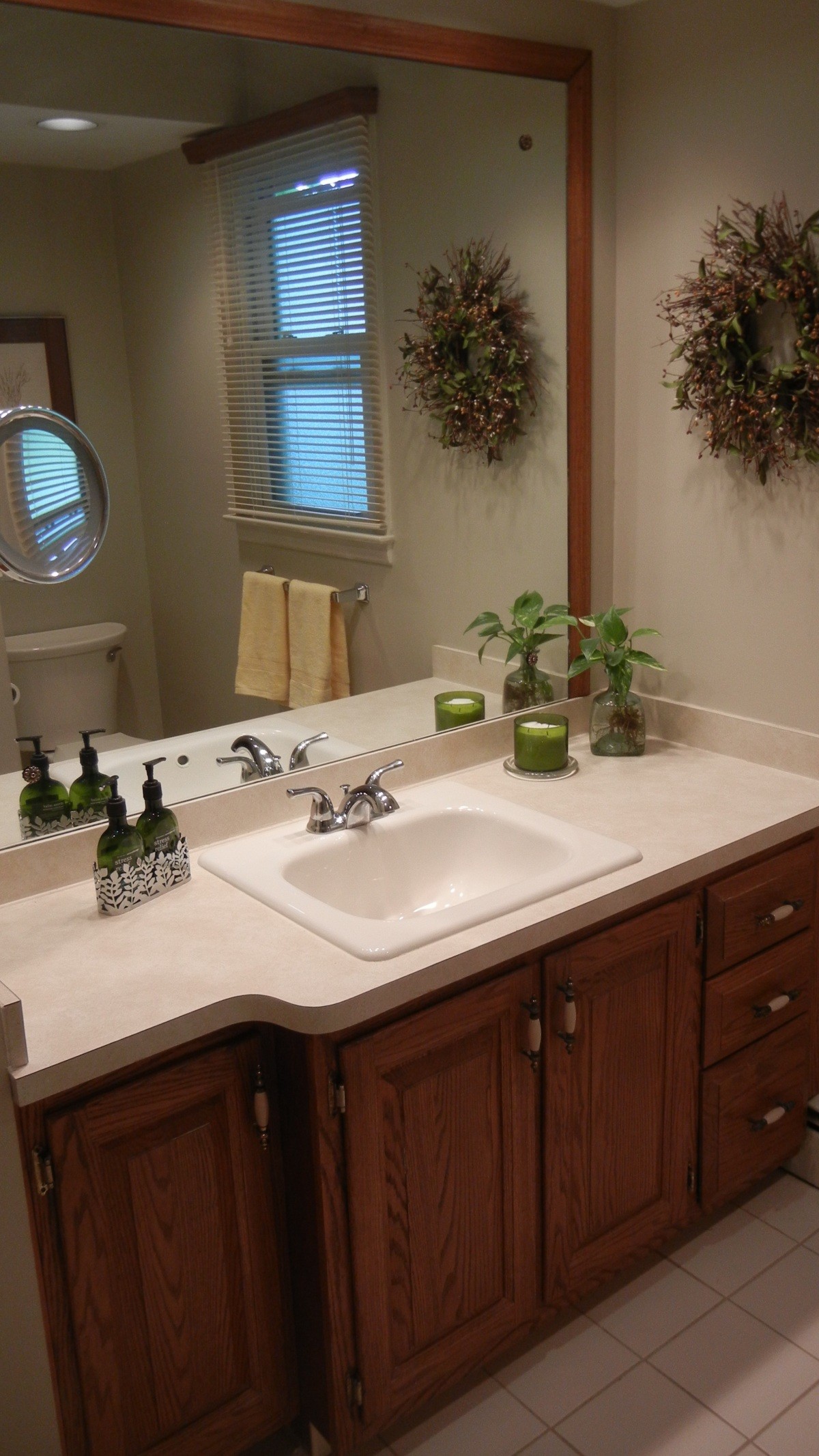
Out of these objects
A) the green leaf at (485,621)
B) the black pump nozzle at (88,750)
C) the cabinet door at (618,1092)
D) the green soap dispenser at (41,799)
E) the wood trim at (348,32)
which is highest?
the wood trim at (348,32)

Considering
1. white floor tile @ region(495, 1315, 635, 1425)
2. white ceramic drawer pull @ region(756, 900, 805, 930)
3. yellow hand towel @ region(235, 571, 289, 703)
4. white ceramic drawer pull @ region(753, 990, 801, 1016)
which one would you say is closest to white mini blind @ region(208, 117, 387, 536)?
yellow hand towel @ region(235, 571, 289, 703)

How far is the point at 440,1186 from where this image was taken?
5.88 ft

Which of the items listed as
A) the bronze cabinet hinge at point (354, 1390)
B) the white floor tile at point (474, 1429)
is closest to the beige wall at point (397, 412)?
the bronze cabinet hinge at point (354, 1390)

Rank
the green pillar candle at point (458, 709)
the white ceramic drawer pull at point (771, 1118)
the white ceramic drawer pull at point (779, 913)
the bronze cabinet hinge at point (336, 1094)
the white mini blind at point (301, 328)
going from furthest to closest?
1. the green pillar candle at point (458, 709)
2. the white ceramic drawer pull at point (771, 1118)
3. the white ceramic drawer pull at point (779, 913)
4. the white mini blind at point (301, 328)
5. the bronze cabinet hinge at point (336, 1094)

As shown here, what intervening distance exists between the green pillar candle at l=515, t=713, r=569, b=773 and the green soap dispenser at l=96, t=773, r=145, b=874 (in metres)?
0.85

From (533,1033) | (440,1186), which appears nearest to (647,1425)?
(440,1186)

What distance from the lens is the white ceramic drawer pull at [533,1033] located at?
1828mm

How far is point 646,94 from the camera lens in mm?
2305

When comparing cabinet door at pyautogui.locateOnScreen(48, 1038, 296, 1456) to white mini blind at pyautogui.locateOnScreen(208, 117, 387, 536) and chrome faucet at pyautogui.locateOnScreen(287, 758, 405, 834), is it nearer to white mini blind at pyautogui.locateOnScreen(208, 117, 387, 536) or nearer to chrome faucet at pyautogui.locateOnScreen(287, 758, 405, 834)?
chrome faucet at pyautogui.locateOnScreen(287, 758, 405, 834)

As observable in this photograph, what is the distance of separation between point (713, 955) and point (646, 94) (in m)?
1.60

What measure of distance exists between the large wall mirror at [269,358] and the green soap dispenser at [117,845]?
0.18m

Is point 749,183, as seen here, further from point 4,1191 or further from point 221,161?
point 4,1191

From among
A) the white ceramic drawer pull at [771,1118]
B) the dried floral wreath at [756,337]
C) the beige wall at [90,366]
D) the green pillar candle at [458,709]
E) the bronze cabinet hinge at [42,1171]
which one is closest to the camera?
the bronze cabinet hinge at [42,1171]

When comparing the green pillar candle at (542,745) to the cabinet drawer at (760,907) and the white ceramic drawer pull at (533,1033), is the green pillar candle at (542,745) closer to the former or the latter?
the cabinet drawer at (760,907)
